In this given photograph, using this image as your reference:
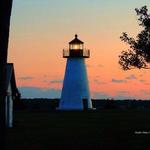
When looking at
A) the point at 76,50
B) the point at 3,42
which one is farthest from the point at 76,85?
the point at 3,42

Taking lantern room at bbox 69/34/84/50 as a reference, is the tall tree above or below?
below

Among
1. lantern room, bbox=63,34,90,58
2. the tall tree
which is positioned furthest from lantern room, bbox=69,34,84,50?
the tall tree

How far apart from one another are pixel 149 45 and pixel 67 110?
4692 centimetres

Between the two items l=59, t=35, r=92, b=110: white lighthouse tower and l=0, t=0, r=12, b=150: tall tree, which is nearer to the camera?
l=0, t=0, r=12, b=150: tall tree

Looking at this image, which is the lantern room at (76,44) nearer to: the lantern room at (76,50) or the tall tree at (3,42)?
the lantern room at (76,50)

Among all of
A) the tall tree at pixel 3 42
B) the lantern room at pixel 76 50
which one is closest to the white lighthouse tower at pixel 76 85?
the lantern room at pixel 76 50

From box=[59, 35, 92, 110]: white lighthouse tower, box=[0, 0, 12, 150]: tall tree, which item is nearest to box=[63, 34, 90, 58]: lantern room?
box=[59, 35, 92, 110]: white lighthouse tower

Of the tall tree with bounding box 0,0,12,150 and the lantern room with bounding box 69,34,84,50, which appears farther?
the lantern room with bounding box 69,34,84,50

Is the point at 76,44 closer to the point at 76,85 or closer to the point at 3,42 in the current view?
the point at 76,85

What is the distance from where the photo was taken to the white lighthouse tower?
81.2 meters

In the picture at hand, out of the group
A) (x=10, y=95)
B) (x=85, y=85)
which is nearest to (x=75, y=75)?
(x=85, y=85)

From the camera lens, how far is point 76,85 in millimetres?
81125

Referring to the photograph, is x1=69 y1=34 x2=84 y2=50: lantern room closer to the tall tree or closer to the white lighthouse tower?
the white lighthouse tower

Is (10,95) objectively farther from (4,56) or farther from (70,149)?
(4,56)
